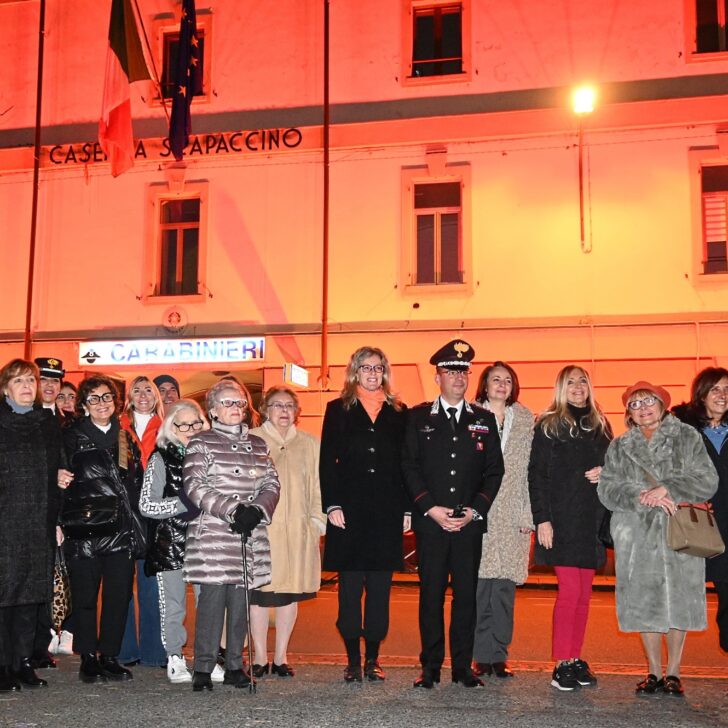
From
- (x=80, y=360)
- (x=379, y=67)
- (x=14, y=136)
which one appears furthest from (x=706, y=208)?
(x=14, y=136)

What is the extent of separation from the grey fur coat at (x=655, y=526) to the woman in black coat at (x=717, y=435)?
11 centimetres

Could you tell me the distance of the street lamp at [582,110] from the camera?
16875 millimetres

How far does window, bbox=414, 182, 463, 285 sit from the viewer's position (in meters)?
18.1

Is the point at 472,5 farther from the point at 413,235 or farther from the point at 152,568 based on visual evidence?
the point at 152,568

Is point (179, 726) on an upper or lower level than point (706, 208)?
lower

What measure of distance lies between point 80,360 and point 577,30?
1033 cm

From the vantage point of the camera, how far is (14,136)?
65.5ft

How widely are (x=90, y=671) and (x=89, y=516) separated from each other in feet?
3.22

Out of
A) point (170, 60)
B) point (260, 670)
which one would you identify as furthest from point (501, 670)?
point (170, 60)

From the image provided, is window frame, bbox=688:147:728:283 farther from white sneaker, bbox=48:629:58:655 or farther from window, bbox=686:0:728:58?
white sneaker, bbox=48:629:58:655

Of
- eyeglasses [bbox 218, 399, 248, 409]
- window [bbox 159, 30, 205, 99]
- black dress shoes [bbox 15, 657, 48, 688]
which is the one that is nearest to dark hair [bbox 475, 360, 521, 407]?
eyeglasses [bbox 218, 399, 248, 409]

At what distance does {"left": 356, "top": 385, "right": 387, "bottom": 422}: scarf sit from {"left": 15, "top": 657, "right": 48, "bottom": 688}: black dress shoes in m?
2.68

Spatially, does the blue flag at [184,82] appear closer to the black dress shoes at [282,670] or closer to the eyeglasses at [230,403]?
the eyeglasses at [230,403]

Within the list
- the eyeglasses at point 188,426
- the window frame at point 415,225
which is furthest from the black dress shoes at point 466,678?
the window frame at point 415,225
